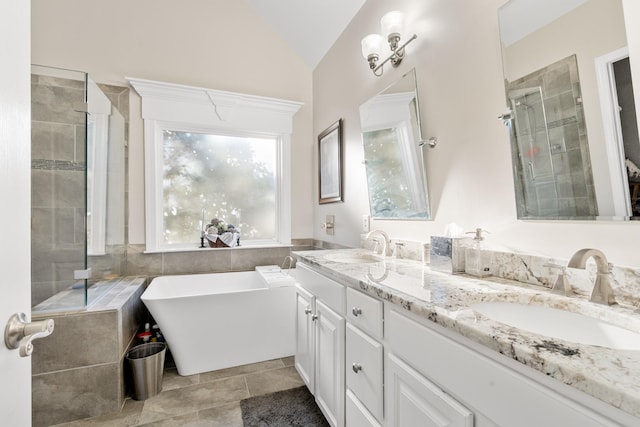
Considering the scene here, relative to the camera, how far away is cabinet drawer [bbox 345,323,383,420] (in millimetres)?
1052

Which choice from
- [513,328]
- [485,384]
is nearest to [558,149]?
[513,328]

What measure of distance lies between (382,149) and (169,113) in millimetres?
1996

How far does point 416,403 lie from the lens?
849 millimetres

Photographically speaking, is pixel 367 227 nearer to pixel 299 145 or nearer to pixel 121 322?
pixel 299 145

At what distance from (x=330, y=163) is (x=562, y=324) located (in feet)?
7.02

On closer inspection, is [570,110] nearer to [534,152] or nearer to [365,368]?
[534,152]

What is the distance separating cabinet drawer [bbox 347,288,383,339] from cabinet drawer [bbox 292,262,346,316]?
0.07 m

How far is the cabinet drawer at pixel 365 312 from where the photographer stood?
3.48 ft

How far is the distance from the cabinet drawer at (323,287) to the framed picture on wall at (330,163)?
2.84ft

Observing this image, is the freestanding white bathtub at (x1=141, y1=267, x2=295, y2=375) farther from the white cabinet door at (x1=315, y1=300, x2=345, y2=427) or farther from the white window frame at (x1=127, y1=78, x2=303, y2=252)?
the white cabinet door at (x1=315, y1=300, x2=345, y2=427)

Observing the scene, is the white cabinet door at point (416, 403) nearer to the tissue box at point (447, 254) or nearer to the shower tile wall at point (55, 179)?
the tissue box at point (447, 254)

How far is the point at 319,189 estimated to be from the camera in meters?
3.00

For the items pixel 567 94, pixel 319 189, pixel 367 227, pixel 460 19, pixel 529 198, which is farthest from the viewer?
pixel 319 189

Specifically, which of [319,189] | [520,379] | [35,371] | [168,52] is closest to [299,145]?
[319,189]
